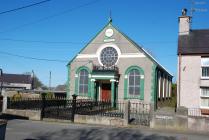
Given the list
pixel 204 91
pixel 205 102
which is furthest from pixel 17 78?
pixel 205 102

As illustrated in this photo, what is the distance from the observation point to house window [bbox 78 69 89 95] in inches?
1190

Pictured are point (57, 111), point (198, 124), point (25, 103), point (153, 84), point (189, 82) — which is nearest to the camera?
point (198, 124)

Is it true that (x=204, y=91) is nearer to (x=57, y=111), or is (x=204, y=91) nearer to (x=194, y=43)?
(x=194, y=43)

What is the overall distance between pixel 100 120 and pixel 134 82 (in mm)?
10047

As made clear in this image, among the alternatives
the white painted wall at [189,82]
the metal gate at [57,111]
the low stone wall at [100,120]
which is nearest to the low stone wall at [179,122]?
the low stone wall at [100,120]

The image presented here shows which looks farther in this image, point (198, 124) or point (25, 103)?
point (25, 103)

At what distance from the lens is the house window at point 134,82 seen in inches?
1100

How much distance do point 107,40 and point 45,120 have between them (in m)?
12.5

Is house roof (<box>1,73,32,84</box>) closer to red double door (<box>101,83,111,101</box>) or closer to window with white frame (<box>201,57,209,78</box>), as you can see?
red double door (<box>101,83,111,101</box>)

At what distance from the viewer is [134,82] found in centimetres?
2814

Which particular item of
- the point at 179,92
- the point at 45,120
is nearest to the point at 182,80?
the point at 179,92

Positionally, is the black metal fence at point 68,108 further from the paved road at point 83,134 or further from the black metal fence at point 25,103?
the paved road at point 83,134

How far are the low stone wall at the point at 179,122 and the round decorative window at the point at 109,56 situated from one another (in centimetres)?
1262

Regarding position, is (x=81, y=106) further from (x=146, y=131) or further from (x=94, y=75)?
(x=94, y=75)
